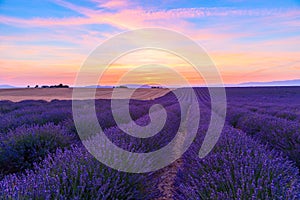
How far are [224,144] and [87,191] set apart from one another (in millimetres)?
2075

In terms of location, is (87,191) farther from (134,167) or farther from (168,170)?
(168,170)

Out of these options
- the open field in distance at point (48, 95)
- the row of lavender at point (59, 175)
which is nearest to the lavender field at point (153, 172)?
the row of lavender at point (59, 175)

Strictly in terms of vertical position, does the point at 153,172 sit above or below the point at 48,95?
below

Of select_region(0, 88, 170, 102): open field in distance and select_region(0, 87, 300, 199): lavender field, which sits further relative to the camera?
select_region(0, 88, 170, 102): open field in distance

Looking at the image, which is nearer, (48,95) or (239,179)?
(239,179)

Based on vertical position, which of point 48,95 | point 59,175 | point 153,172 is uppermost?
point 48,95

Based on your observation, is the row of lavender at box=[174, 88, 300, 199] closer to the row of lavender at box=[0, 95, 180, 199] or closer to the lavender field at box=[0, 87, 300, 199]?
the lavender field at box=[0, 87, 300, 199]

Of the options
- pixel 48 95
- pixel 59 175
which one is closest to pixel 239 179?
pixel 59 175

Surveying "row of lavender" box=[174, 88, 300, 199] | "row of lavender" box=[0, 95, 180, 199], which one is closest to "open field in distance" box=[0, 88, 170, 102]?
"row of lavender" box=[0, 95, 180, 199]

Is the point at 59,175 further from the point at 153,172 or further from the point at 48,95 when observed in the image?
the point at 48,95

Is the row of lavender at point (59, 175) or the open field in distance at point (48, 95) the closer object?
the row of lavender at point (59, 175)

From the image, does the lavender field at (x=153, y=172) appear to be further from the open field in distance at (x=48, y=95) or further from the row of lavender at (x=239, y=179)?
the open field in distance at (x=48, y=95)

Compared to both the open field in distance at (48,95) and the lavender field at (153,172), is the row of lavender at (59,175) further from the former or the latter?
the open field in distance at (48,95)

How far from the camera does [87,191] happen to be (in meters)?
2.34
